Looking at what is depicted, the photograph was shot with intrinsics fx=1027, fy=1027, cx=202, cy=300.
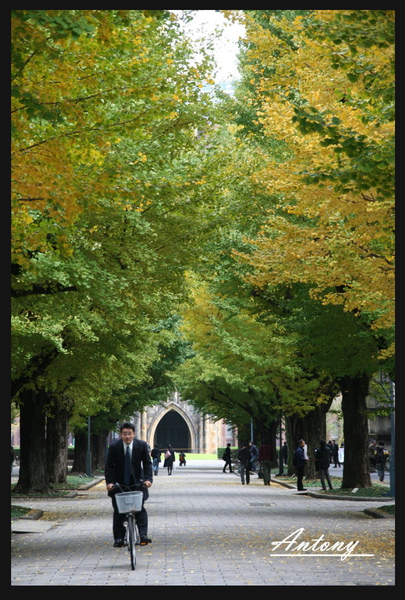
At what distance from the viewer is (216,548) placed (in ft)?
47.9

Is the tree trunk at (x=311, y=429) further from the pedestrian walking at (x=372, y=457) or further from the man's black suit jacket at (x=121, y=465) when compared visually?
the man's black suit jacket at (x=121, y=465)

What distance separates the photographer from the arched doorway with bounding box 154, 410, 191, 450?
11212 cm

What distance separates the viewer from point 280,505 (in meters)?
25.8

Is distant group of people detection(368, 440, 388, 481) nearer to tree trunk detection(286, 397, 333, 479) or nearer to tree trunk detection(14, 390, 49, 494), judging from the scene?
tree trunk detection(286, 397, 333, 479)

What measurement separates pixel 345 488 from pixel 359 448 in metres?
1.93

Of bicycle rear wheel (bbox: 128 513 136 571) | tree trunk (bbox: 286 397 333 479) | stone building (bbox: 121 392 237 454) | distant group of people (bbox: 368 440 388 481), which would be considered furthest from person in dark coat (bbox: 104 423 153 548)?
stone building (bbox: 121 392 237 454)

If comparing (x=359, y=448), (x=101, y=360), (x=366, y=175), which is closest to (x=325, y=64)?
(x=366, y=175)

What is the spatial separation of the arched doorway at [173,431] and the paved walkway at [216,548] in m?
85.9

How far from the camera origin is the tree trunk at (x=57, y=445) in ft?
122

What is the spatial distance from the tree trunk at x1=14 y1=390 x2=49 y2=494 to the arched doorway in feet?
265

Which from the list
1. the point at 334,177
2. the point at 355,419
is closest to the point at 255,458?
the point at 355,419

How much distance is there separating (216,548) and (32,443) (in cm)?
1710

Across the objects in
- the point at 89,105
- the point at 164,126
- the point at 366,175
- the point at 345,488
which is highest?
the point at 164,126
